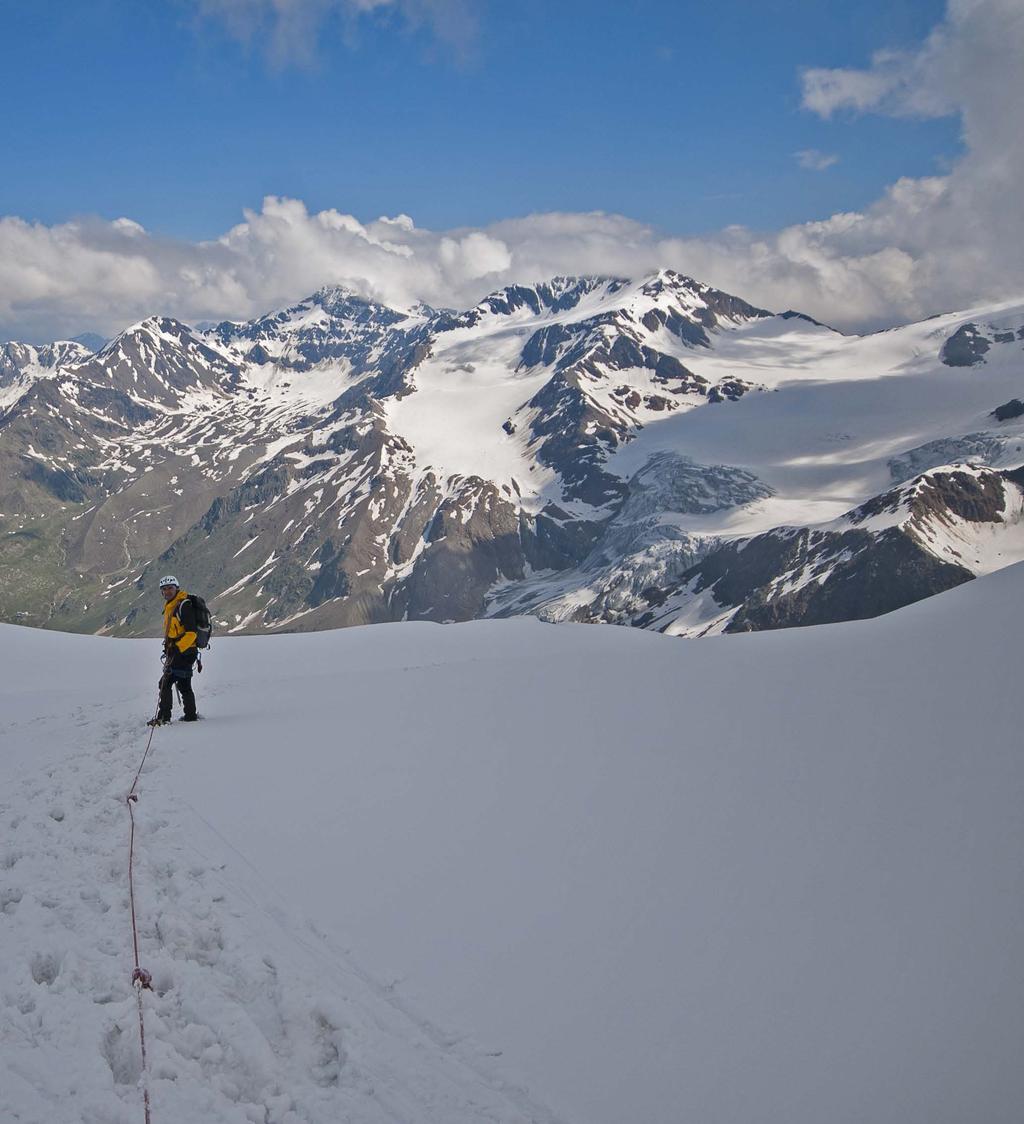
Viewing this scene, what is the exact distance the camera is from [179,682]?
15.4 meters

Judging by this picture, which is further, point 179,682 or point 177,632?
point 177,632

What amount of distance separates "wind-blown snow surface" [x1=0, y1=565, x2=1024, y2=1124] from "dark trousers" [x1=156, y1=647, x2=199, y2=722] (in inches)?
100

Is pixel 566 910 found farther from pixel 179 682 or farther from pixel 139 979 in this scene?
pixel 179 682

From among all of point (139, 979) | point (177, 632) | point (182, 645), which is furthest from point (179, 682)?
point (139, 979)

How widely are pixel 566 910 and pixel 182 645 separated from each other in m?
11.2

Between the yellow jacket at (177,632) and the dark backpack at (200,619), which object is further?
the dark backpack at (200,619)

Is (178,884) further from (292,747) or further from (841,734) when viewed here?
(841,734)

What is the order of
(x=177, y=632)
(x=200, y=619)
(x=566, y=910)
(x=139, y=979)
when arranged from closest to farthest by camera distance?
(x=139, y=979)
(x=566, y=910)
(x=177, y=632)
(x=200, y=619)

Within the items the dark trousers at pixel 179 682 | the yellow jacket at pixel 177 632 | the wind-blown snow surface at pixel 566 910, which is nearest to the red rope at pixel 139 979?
the wind-blown snow surface at pixel 566 910

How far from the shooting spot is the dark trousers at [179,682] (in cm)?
1501

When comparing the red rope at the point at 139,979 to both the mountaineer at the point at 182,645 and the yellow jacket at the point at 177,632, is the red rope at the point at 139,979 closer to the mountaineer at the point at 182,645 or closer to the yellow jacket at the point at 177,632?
the mountaineer at the point at 182,645

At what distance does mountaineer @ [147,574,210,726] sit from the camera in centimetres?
1509

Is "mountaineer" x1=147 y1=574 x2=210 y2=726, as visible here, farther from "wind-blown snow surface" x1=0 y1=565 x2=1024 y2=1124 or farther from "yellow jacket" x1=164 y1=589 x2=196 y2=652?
"wind-blown snow surface" x1=0 y1=565 x2=1024 y2=1124

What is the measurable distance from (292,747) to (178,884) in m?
4.86
